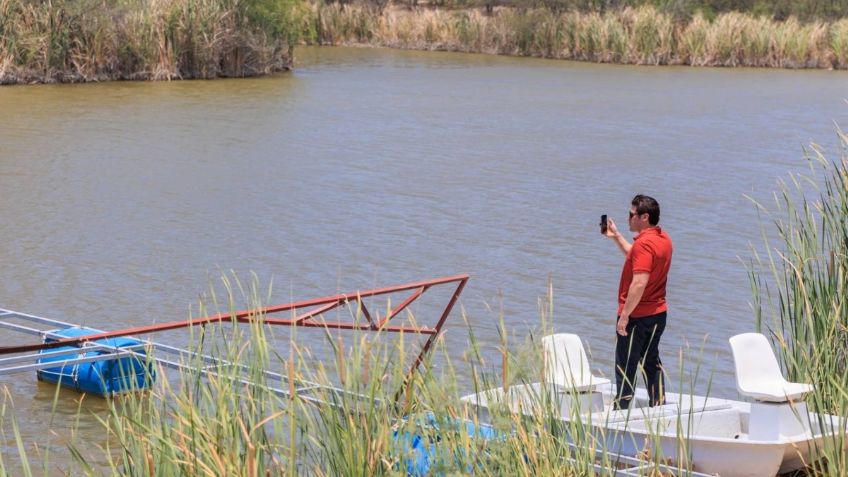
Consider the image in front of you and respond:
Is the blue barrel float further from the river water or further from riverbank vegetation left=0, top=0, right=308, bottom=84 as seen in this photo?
riverbank vegetation left=0, top=0, right=308, bottom=84

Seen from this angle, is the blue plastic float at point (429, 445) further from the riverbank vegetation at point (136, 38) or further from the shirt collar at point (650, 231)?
the riverbank vegetation at point (136, 38)

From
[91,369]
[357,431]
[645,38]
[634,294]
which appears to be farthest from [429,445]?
[645,38]

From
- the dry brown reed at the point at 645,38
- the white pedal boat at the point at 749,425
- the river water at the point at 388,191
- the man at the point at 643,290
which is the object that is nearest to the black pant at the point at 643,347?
the man at the point at 643,290

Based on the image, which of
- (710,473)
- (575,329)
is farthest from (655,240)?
(575,329)

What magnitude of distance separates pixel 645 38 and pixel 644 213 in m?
33.8

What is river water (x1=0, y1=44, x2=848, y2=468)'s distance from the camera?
11.9 m

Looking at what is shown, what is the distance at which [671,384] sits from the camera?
916cm

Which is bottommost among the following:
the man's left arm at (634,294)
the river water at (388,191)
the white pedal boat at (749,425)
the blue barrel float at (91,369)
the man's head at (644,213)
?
the river water at (388,191)

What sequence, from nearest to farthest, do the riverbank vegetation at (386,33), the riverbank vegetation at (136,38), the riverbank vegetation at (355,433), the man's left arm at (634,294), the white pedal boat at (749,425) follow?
the riverbank vegetation at (355,433), the white pedal boat at (749,425), the man's left arm at (634,294), the riverbank vegetation at (136,38), the riverbank vegetation at (386,33)

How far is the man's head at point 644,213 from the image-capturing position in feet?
24.6

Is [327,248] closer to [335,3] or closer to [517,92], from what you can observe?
[517,92]

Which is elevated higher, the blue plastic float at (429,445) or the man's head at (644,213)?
the man's head at (644,213)

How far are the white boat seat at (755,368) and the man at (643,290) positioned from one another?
1.75 ft

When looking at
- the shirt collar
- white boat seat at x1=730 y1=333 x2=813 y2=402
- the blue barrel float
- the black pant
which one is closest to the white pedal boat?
white boat seat at x1=730 y1=333 x2=813 y2=402
